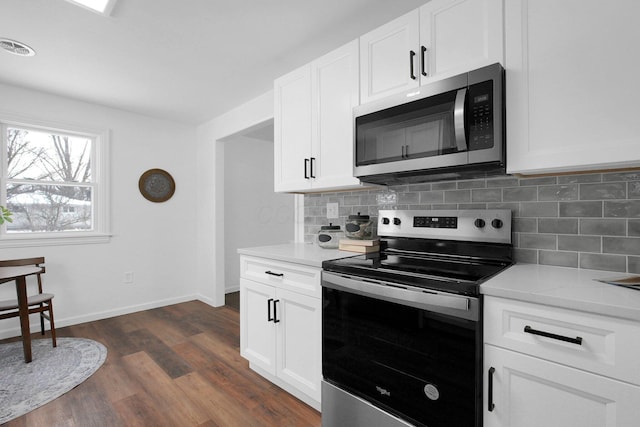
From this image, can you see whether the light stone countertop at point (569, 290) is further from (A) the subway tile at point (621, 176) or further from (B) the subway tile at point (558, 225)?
(A) the subway tile at point (621, 176)

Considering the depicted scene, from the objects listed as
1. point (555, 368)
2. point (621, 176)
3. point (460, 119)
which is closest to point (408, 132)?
point (460, 119)

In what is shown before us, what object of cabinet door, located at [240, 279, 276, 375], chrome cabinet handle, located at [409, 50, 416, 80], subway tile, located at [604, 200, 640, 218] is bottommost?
cabinet door, located at [240, 279, 276, 375]

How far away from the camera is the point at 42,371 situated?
229 cm

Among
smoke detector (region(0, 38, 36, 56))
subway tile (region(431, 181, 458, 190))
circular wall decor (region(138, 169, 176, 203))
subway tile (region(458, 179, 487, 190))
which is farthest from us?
circular wall decor (region(138, 169, 176, 203))

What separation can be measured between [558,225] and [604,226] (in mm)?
157

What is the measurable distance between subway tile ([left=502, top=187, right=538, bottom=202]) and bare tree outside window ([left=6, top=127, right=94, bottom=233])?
398cm

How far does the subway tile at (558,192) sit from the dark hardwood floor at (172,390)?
169 cm

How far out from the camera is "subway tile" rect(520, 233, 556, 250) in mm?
1450

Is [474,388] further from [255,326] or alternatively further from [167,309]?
[167,309]

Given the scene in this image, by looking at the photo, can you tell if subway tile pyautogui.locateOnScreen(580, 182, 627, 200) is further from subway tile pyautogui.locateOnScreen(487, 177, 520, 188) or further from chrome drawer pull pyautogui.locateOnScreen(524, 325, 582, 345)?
chrome drawer pull pyautogui.locateOnScreen(524, 325, 582, 345)

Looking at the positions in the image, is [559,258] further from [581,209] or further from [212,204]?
[212,204]

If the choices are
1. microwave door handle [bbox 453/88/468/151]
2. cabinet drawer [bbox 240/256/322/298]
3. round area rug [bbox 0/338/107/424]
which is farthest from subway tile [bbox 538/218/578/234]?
round area rug [bbox 0/338/107/424]

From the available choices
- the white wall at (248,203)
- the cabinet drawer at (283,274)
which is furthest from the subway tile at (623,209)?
the white wall at (248,203)

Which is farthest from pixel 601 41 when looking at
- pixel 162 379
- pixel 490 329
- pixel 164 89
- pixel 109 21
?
pixel 164 89
